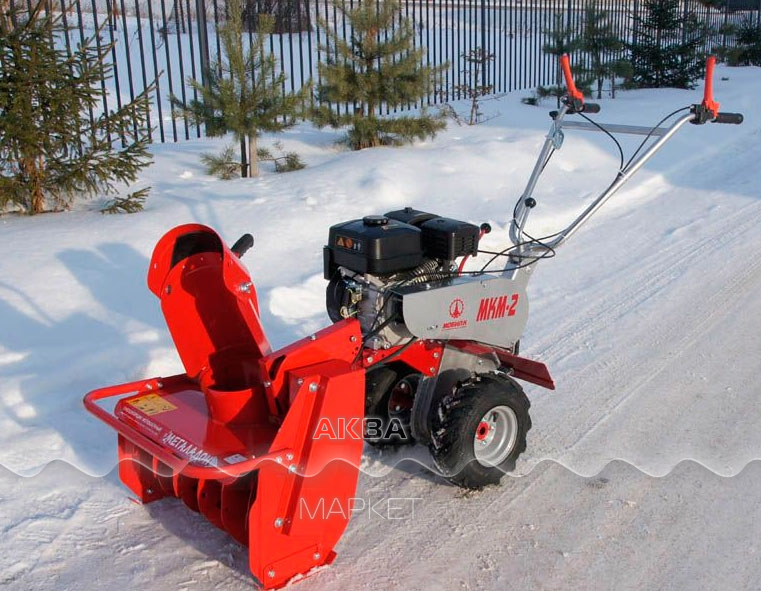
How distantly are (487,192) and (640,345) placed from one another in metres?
3.64

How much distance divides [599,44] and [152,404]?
13430 millimetres

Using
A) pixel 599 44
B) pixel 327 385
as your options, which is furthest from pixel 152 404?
pixel 599 44

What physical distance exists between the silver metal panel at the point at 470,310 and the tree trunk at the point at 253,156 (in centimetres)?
517

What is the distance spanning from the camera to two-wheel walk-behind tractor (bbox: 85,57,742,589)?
3010mm

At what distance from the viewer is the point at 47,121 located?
6750 mm

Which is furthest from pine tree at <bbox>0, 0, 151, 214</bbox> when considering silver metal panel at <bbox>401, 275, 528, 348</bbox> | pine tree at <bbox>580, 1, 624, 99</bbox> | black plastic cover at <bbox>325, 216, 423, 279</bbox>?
pine tree at <bbox>580, 1, 624, 99</bbox>

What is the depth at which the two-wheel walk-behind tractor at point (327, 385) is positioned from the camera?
3010mm

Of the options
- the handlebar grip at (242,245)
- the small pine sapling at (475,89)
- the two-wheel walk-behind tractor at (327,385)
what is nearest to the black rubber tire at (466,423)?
the two-wheel walk-behind tractor at (327,385)

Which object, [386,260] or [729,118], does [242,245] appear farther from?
[729,118]

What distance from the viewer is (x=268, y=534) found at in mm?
2963

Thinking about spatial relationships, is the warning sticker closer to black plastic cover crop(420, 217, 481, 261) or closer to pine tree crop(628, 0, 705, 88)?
black plastic cover crop(420, 217, 481, 261)

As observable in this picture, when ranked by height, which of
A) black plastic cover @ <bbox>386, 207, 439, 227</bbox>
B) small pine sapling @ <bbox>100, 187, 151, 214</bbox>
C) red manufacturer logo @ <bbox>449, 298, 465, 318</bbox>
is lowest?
small pine sapling @ <bbox>100, 187, 151, 214</bbox>

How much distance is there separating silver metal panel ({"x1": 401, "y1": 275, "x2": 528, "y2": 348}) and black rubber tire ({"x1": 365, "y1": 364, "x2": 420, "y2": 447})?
0.40 meters

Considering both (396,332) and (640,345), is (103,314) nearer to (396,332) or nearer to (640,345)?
(396,332)
